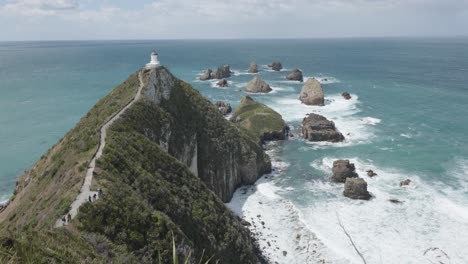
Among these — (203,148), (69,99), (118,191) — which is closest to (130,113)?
(203,148)

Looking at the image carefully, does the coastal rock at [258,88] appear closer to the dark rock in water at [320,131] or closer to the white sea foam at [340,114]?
the white sea foam at [340,114]

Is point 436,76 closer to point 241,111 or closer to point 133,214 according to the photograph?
point 241,111

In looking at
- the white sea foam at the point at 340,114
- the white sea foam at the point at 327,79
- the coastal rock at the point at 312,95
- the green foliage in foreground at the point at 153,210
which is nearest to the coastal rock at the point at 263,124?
the white sea foam at the point at 340,114

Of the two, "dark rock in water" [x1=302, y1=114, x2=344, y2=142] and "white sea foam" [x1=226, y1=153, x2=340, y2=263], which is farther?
"dark rock in water" [x1=302, y1=114, x2=344, y2=142]

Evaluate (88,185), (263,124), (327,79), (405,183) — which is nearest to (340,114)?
(263,124)

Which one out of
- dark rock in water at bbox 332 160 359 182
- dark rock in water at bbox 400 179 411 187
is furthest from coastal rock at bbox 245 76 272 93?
dark rock in water at bbox 400 179 411 187

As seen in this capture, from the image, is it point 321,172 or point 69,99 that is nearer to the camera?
point 321,172

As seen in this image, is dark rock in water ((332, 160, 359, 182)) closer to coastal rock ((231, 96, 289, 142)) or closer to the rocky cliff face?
the rocky cliff face

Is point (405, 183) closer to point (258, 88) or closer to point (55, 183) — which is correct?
point (55, 183)
